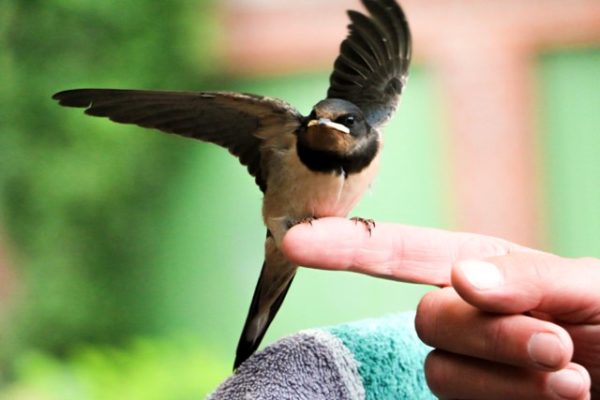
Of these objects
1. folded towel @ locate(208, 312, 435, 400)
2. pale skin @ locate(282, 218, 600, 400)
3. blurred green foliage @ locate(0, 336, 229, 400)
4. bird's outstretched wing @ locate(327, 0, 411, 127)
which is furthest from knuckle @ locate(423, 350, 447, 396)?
blurred green foliage @ locate(0, 336, 229, 400)

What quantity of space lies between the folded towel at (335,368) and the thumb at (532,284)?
0.73 feet

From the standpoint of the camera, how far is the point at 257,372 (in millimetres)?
865

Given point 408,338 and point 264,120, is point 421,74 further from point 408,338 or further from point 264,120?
point 408,338

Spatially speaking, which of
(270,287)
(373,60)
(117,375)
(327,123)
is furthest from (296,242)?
(117,375)

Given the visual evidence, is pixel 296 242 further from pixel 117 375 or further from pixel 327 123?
pixel 117 375

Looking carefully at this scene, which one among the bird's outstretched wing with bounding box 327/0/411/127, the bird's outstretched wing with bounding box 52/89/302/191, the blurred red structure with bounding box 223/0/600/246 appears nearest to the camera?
the bird's outstretched wing with bounding box 52/89/302/191

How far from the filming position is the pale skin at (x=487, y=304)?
2.31 ft

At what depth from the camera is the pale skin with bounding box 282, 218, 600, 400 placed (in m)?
0.70

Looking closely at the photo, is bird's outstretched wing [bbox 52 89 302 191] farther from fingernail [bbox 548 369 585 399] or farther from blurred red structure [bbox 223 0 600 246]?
blurred red structure [bbox 223 0 600 246]

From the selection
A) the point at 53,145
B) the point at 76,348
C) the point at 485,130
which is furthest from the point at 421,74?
the point at 76,348

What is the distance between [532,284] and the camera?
2.36 feet

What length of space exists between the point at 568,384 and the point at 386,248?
21 centimetres

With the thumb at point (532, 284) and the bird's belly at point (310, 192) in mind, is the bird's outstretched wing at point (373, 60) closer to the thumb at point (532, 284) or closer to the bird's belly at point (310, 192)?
the bird's belly at point (310, 192)

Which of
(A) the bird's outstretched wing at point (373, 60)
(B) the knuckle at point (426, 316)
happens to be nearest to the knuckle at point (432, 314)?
(B) the knuckle at point (426, 316)
